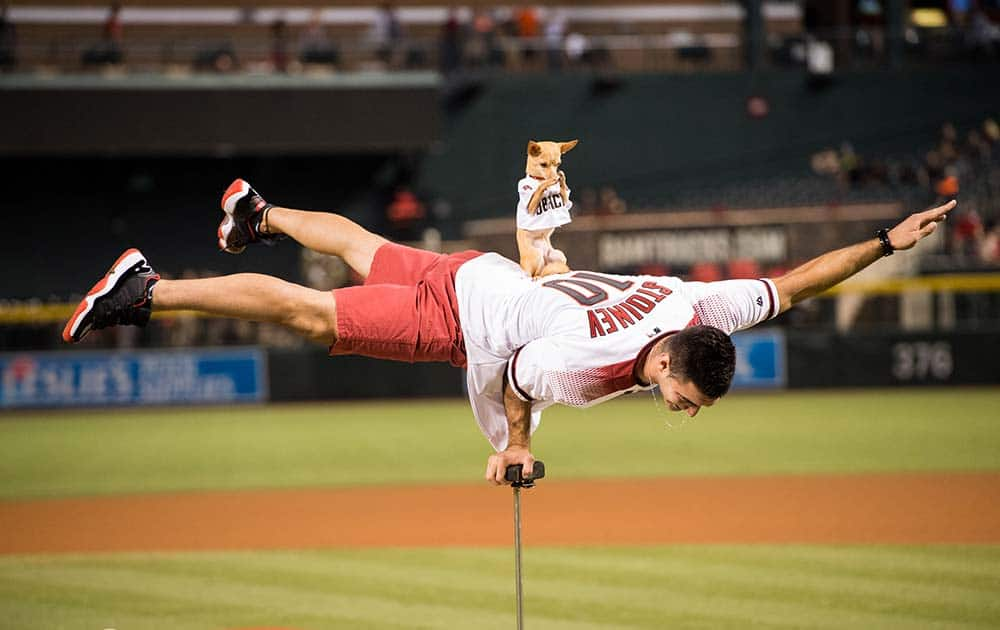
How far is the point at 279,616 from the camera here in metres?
6.99

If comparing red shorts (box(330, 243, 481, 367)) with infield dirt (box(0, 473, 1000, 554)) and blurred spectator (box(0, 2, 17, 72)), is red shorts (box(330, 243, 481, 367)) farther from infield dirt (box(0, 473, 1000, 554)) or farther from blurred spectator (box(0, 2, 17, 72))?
blurred spectator (box(0, 2, 17, 72))

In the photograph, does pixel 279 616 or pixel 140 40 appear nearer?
pixel 279 616

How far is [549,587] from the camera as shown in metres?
7.81

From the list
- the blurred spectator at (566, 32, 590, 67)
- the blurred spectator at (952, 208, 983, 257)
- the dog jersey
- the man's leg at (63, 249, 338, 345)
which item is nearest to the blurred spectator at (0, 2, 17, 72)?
the blurred spectator at (566, 32, 590, 67)

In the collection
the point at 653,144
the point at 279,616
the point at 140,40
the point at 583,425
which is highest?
the point at 140,40

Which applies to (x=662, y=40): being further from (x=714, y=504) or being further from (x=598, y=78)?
(x=714, y=504)

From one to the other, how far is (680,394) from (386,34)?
22608 millimetres

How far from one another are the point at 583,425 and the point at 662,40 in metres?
A: 13.8

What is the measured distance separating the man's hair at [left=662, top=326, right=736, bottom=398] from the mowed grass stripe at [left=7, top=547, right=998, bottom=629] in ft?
Result: 6.09

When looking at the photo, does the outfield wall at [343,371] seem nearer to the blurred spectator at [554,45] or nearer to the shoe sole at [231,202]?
the blurred spectator at [554,45]

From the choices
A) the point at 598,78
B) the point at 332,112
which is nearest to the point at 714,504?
the point at 332,112

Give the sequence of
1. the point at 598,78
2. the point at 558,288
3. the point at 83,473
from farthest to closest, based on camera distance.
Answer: the point at 598,78, the point at 83,473, the point at 558,288

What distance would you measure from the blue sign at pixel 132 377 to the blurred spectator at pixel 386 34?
868 centimetres

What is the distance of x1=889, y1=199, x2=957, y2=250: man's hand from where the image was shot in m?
5.92
